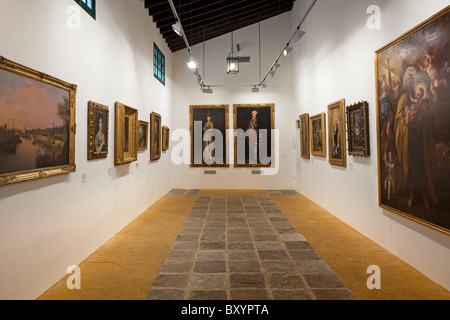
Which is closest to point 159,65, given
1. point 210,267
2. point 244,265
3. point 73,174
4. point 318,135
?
point 318,135

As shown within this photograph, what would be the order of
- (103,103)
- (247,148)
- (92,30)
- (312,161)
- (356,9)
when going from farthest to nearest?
1. (247,148)
2. (312,161)
3. (356,9)
4. (103,103)
5. (92,30)

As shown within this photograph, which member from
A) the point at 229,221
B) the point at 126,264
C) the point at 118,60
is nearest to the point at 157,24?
the point at 118,60

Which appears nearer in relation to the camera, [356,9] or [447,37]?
[447,37]

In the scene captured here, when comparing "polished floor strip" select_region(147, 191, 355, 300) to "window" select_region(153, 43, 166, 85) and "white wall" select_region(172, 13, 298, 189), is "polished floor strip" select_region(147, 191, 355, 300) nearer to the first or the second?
"white wall" select_region(172, 13, 298, 189)

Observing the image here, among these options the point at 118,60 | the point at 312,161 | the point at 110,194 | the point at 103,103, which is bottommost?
the point at 110,194

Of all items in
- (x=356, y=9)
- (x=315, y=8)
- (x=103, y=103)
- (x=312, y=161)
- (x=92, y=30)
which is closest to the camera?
(x=92, y=30)

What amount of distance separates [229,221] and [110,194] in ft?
10.1

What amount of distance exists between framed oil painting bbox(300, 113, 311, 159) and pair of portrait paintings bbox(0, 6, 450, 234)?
3655 mm

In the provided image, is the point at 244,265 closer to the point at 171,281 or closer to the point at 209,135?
the point at 171,281

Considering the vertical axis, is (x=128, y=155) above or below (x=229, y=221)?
above

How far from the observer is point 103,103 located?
208 inches

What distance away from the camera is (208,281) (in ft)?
11.9

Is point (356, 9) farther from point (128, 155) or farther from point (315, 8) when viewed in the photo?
point (128, 155)

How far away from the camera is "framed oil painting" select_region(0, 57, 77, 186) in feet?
9.26
